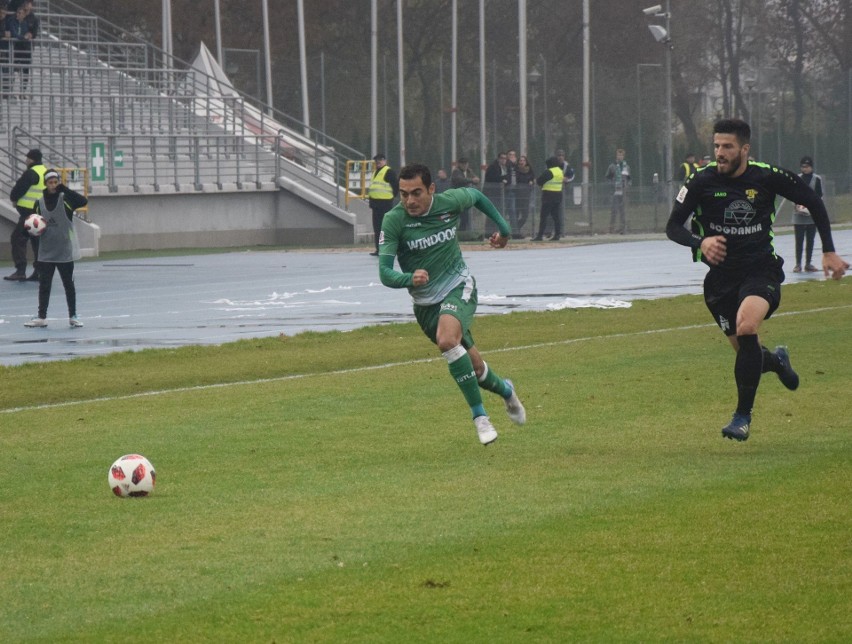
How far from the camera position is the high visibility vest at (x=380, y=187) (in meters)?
34.3

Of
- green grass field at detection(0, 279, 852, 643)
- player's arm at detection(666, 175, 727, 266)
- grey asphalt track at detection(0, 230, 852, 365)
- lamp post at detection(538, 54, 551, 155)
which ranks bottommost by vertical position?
grey asphalt track at detection(0, 230, 852, 365)

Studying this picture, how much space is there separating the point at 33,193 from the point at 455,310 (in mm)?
18941

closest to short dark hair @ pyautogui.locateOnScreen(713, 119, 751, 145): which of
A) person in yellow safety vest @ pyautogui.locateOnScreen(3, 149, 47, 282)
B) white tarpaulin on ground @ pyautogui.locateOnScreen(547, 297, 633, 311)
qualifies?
white tarpaulin on ground @ pyautogui.locateOnScreen(547, 297, 633, 311)

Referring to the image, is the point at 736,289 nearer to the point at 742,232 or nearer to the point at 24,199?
the point at 742,232

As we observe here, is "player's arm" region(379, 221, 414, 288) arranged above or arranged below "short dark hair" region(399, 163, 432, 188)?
below

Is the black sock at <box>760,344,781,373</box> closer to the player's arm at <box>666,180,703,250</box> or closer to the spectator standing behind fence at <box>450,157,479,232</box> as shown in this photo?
the player's arm at <box>666,180,703,250</box>

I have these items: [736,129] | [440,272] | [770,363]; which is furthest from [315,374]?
[736,129]

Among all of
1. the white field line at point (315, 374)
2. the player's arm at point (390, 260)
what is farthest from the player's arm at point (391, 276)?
the white field line at point (315, 374)

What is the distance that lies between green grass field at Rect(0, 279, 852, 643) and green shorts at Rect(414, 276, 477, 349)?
698 millimetres

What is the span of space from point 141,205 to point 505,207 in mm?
9345

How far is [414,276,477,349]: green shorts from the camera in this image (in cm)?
1017

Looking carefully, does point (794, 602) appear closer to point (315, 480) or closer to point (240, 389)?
point (315, 480)

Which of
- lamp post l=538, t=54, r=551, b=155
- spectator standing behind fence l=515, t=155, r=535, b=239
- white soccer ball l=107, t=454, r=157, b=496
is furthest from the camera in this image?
lamp post l=538, t=54, r=551, b=155

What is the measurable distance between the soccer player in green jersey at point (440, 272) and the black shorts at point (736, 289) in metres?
1.42
